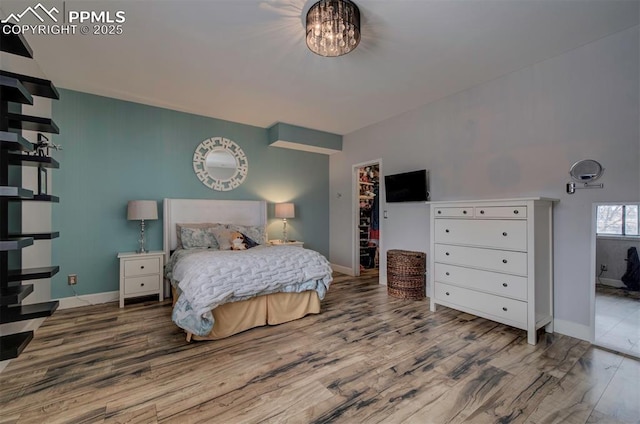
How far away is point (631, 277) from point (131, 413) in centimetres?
387

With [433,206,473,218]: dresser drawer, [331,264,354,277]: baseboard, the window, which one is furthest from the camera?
[331,264,354,277]: baseboard

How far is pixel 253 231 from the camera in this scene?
13.8 feet

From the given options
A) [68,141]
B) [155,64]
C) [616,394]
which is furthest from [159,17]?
[616,394]

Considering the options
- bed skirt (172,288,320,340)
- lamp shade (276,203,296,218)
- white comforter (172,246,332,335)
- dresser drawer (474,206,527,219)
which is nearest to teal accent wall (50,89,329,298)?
lamp shade (276,203,296,218)

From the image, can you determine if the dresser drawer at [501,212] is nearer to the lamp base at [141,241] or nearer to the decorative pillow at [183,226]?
the decorative pillow at [183,226]

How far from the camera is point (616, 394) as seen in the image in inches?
67.4

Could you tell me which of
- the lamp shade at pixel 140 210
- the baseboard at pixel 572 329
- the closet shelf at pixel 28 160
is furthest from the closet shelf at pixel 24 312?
the baseboard at pixel 572 329

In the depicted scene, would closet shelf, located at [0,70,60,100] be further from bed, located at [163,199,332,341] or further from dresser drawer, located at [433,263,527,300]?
dresser drawer, located at [433,263,527,300]

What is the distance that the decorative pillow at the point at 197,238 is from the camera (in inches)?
144

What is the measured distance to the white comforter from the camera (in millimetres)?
2266

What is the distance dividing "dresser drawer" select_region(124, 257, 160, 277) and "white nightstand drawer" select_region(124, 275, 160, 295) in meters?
0.06

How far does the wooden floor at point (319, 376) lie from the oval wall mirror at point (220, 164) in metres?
2.24

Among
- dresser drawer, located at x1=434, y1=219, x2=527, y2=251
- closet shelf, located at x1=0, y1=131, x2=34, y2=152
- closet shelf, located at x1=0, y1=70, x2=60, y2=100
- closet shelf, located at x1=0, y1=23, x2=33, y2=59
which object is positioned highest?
closet shelf, located at x1=0, y1=23, x2=33, y2=59

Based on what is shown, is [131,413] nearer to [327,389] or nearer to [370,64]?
[327,389]
